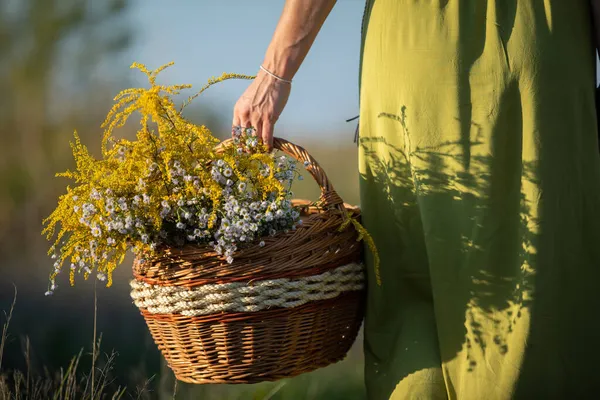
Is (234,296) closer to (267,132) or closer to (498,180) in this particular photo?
(267,132)

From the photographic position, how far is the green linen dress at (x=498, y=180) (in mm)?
1377

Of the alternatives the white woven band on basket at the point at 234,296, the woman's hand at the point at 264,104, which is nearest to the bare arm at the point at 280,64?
the woman's hand at the point at 264,104

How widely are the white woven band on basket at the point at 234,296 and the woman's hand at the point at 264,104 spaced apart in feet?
1.10

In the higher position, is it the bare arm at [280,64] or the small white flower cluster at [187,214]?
the bare arm at [280,64]

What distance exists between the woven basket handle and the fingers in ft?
0.14

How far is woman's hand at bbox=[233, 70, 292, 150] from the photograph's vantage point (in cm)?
151

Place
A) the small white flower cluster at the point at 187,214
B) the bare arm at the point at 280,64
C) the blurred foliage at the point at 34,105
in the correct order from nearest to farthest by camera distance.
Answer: the small white flower cluster at the point at 187,214
the bare arm at the point at 280,64
the blurred foliage at the point at 34,105

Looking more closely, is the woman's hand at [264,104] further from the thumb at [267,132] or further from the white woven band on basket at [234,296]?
the white woven band on basket at [234,296]

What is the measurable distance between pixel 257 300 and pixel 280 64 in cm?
53

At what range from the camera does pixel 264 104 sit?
152 cm

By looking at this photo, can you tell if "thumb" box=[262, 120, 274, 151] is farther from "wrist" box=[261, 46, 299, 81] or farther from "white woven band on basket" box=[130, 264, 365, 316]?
"white woven band on basket" box=[130, 264, 365, 316]

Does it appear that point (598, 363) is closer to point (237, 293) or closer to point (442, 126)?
point (442, 126)

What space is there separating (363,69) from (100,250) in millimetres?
700

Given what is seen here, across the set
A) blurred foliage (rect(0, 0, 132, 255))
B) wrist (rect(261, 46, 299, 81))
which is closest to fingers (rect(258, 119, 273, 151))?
wrist (rect(261, 46, 299, 81))
